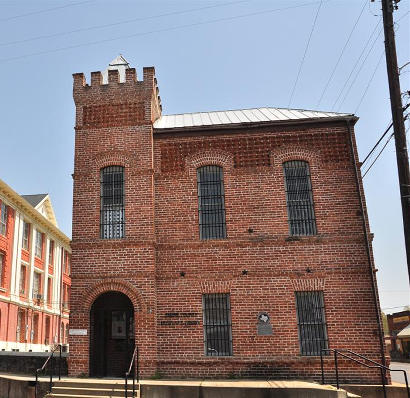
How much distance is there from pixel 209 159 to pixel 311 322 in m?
6.19

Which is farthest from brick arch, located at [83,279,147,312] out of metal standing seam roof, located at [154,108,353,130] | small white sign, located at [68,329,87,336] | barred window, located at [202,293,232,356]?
metal standing seam roof, located at [154,108,353,130]

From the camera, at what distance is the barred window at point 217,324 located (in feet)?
43.8

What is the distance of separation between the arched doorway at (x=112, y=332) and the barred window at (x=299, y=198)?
19.8 feet

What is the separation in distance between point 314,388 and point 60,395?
263 inches

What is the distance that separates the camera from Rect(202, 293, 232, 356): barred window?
43.8 feet

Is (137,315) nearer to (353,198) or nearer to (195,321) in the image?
(195,321)

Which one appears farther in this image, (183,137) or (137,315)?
(183,137)

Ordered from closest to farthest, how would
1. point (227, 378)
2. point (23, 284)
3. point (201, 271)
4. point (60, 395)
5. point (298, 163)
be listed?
point (60, 395)
point (227, 378)
point (201, 271)
point (298, 163)
point (23, 284)

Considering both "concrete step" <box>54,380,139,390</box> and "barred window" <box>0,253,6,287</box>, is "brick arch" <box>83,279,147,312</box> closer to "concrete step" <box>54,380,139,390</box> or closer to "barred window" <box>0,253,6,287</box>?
"concrete step" <box>54,380,139,390</box>

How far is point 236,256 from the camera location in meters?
14.0

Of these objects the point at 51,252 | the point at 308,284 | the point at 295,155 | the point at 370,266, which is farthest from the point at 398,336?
the point at 51,252

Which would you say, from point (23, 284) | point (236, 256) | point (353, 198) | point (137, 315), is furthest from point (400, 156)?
point (23, 284)

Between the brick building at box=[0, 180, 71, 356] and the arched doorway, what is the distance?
1290 centimetres

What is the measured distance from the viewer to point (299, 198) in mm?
14602
